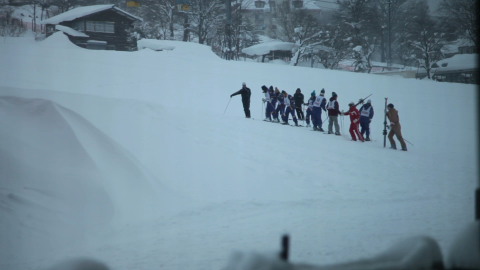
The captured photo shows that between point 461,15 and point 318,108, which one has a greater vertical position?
point 461,15

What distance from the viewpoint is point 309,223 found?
6.73 m

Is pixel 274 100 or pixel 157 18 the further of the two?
pixel 157 18

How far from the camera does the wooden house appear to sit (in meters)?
17.1

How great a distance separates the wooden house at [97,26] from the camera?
1708 cm

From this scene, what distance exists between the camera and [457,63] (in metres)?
26.9

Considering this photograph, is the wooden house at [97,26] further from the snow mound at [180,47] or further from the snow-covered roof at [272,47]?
the snow-covered roof at [272,47]

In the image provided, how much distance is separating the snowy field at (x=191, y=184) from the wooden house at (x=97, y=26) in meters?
2.35

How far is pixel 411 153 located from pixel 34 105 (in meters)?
10.1

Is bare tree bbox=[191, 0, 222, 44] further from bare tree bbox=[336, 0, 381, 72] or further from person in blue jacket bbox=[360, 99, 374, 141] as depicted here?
person in blue jacket bbox=[360, 99, 374, 141]

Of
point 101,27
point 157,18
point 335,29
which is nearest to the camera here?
point 101,27

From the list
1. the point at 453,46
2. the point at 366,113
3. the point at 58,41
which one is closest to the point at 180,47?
the point at 58,41

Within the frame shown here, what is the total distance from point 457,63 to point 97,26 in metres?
21.2

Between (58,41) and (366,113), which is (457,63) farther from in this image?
(58,41)

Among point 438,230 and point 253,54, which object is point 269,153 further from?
point 253,54
